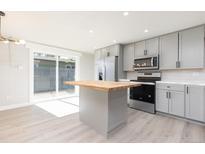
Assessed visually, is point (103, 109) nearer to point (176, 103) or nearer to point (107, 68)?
point (176, 103)

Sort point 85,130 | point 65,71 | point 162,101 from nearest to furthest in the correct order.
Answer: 1. point 85,130
2. point 162,101
3. point 65,71

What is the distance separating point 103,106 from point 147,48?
268 cm

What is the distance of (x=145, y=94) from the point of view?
12.2 feet

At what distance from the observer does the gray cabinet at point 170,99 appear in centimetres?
303

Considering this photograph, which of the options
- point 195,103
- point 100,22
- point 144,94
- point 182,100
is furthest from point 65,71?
point 195,103

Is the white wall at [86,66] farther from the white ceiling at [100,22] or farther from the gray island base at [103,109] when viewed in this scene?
the gray island base at [103,109]

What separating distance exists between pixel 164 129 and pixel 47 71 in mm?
4951

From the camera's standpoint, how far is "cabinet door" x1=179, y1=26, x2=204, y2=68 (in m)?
2.89

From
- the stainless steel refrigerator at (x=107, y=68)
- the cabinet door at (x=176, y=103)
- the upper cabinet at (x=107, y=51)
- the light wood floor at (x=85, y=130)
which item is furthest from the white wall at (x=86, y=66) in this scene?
the cabinet door at (x=176, y=103)

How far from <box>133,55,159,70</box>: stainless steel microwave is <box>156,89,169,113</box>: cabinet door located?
2.60ft

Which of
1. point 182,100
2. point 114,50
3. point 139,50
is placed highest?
point 114,50

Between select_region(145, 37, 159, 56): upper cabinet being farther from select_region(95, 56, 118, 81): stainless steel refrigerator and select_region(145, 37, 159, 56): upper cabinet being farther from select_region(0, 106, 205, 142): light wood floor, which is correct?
select_region(0, 106, 205, 142): light wood floor
